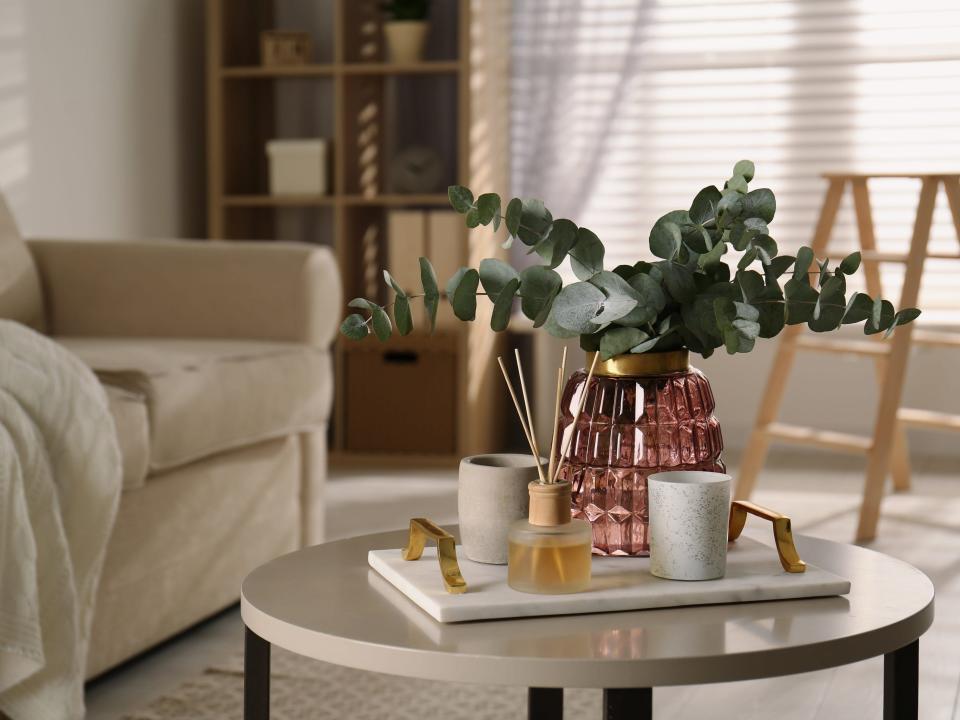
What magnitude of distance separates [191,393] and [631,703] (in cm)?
138

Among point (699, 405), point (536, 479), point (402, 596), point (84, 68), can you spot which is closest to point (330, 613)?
point (402, 596)

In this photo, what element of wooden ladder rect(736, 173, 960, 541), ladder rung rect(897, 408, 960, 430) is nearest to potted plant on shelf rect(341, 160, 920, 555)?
wooden ladder rect(736, 173, 960, 541)

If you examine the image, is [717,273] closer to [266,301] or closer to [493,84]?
[266,301]

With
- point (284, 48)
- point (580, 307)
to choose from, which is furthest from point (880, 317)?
point (284, 48)

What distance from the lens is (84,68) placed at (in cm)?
375

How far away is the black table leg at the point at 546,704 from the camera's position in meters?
1.35

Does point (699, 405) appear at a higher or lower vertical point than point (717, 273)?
lower

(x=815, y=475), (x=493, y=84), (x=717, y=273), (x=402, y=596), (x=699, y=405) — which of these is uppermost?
(x=493, y=84)

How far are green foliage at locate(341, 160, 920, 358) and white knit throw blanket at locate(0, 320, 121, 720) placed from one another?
0.70 meters

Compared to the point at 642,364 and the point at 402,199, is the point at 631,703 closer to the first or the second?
the point at 642,364

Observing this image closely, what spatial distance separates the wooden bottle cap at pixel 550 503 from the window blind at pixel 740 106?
337 cm

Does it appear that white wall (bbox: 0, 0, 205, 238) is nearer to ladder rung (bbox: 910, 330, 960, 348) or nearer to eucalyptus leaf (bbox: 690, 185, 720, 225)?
ladder rung (bbox: 910, 330, 960, 348)

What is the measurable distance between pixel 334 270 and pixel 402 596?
1738mm

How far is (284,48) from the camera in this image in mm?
4188
